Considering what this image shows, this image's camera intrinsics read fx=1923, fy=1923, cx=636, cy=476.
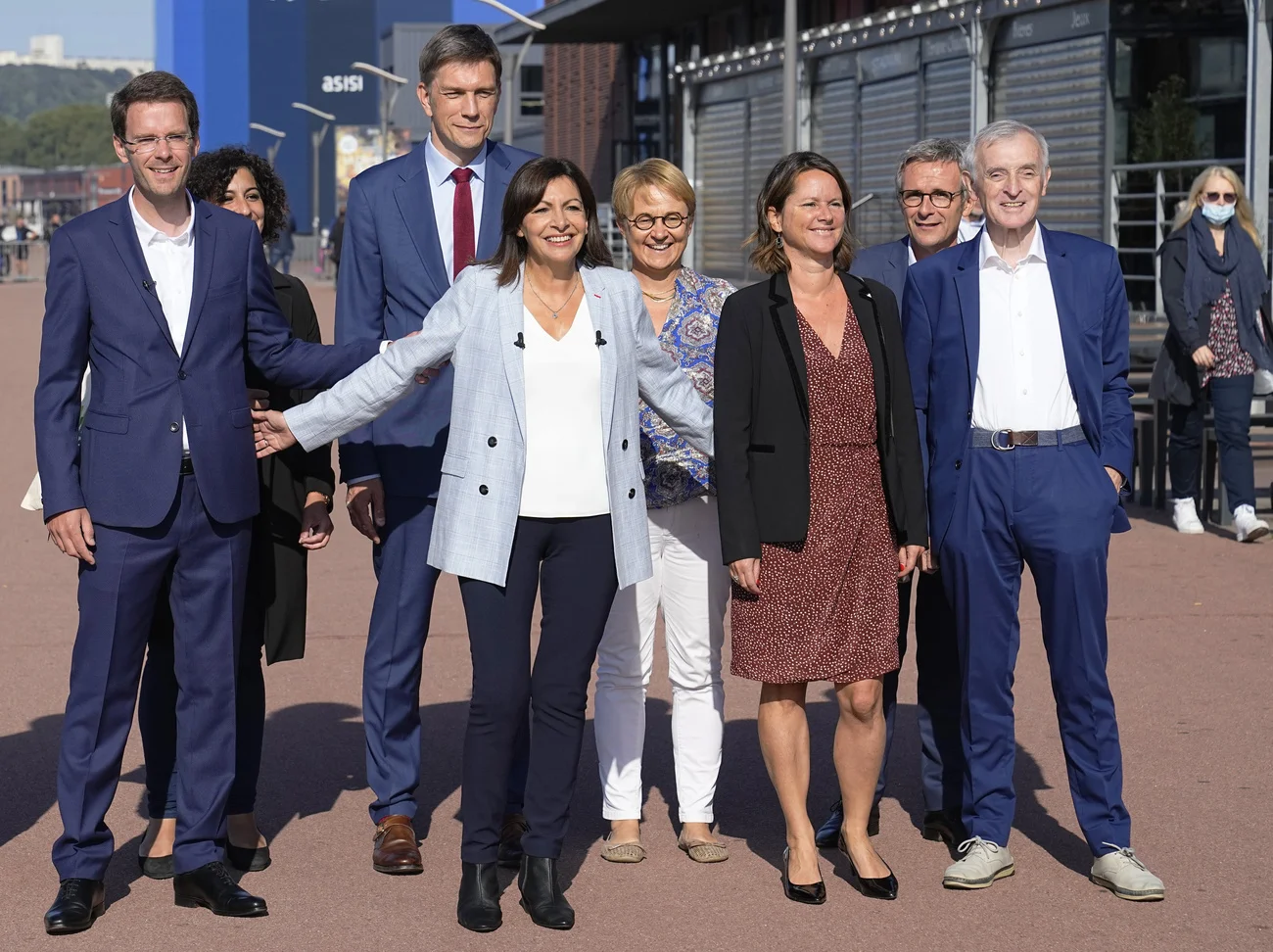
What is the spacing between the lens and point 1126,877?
4.98 m

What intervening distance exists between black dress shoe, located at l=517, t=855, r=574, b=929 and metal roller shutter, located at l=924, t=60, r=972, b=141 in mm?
15832

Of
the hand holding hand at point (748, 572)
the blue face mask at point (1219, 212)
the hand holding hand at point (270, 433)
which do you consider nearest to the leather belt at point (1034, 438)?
the hand holding hand at point (748, 572)

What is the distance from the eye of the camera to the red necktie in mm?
5422

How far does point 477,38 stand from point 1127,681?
382 centimetres

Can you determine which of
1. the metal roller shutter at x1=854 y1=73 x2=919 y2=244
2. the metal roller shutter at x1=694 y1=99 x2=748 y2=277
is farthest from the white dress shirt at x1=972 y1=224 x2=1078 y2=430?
the metal roller shutter at x1=694 y1=99 x2=748 y2=277

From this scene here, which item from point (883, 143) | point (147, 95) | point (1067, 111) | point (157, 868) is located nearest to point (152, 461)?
point (147, 95)

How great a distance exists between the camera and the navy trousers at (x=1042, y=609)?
16.4 ft

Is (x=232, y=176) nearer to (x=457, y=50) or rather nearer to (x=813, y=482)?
(x=457, y=50)

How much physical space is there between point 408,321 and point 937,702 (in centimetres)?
188

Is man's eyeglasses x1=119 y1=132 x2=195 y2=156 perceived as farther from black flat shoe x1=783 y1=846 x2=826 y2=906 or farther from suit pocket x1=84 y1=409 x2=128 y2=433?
black flat shoe x1=783 y1=846 x2=826 y2=906

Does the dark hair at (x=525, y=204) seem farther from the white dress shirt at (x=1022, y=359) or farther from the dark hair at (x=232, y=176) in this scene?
the white dress shirt at (x=1022, y=359)

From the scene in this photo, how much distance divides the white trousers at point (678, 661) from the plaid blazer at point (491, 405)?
476 mm

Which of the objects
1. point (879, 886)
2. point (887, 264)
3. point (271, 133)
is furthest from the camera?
point (271, 133)

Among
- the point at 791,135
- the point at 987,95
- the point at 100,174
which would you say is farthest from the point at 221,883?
the point at 100,174
